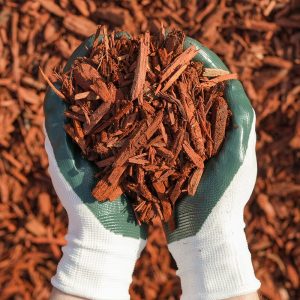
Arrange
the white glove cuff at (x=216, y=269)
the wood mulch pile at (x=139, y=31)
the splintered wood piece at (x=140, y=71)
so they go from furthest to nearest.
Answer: the wood mulch pile at (x=139, y=31) < the white glove cuff at (x=216, y=269) < the splintered wood piece at (x=140, y=71)

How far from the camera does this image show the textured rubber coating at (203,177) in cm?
195

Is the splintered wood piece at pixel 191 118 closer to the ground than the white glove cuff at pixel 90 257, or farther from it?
farther from it

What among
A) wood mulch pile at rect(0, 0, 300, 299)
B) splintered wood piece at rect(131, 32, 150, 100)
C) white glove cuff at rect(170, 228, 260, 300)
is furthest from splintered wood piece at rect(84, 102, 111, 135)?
wood mulch pile at rect(0, 0, 300, 299)

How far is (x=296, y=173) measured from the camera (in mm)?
2947

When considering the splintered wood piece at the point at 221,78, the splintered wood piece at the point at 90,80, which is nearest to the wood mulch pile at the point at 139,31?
the splintered wood piece at the point at 221,78

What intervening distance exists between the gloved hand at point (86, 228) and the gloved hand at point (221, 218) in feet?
0.84

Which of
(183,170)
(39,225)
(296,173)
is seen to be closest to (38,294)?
(39,225)

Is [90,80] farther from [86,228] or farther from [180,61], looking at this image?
[86,228]

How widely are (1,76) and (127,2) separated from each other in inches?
36.1

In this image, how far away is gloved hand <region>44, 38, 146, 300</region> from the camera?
194cm

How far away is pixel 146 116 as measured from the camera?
5.95 ft

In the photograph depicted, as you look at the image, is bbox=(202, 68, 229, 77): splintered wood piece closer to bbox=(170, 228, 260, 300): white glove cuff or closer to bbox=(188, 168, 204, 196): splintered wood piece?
bbox=(188, 168, 204, 196): splintered wood piece

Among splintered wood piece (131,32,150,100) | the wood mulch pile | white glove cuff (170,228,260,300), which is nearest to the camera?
splintered wood piece (131,32,150,100)

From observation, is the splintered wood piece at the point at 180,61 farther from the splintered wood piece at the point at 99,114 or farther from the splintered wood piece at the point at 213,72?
the splintered wood piece at the point at 99,114
